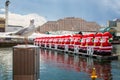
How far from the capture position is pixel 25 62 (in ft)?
27.5

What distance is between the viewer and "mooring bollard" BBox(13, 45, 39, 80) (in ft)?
27.5

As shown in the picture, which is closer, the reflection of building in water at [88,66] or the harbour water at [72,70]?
the harbour water at [72,70]

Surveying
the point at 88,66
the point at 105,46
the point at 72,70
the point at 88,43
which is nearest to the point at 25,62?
the point at 72,70

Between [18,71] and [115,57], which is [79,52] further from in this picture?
[18,71]

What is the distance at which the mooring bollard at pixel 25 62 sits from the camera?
27.5 ft

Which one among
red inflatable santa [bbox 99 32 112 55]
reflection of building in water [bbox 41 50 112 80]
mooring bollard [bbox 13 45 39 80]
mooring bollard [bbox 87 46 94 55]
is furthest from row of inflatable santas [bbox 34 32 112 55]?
mooring bollard [bbox 13 45 39 80]

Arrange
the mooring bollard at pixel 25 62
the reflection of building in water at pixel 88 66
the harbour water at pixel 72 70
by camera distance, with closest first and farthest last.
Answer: the mooring bollard at pixel 25 62
the harbour water at pixel 72 70
the reflection of building in water at pixel 88 66

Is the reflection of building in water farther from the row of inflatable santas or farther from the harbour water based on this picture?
the row of inflatable santas

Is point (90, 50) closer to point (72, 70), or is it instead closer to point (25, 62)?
point (72, 70)

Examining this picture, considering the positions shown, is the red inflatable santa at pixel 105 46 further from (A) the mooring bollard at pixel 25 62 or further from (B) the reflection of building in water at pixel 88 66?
(A) the mooring bollard at pixel 25 62

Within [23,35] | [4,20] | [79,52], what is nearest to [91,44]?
[79,52]

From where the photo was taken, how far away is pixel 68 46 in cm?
5231

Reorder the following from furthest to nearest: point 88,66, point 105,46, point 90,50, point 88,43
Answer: point 88,43 → point 90,50 → point 105,46 → point 88,66

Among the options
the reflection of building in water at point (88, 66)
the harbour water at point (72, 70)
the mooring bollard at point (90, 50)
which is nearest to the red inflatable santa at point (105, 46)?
the mooring bollard at point (90, 50)
